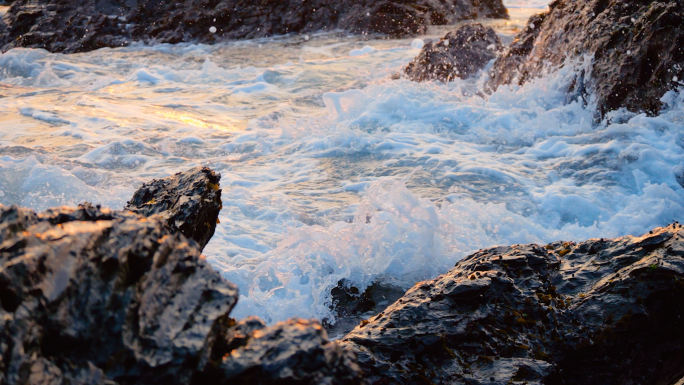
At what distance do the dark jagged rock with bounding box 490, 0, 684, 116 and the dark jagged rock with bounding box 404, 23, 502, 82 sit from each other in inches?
63.2

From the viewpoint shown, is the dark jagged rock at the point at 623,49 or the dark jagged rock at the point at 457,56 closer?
the dark jagged rock at the point at 623,49

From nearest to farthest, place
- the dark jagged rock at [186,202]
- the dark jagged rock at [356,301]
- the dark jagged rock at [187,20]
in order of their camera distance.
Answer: the dark jagged rock at [186,202] → the dark jagged rock at [356,301] → the dark jagged rock at [187,20]

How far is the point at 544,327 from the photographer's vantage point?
2465mm

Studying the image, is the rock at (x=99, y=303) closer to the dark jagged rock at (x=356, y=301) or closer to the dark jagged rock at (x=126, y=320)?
the dark jagged rock at (x=126, y=320)

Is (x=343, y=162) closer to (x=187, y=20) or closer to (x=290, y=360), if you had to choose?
(x=290, y=360)

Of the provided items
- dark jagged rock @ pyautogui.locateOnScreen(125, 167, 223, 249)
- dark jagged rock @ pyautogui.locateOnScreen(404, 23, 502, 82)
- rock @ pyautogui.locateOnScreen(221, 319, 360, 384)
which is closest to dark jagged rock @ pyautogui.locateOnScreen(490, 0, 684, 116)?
dark jagged rock @ pyautogui.locateOnScreen(404, 23, 502, 82)

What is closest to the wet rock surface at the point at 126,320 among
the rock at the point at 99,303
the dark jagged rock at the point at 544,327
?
the rock at the point at 99,303

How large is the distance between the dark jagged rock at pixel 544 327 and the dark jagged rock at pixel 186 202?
0.91 metres

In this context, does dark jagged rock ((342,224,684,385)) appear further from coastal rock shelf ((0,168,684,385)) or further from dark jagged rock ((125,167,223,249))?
dark jagged rock ((125,167,223,249))

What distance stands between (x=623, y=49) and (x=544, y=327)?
17.2 feet

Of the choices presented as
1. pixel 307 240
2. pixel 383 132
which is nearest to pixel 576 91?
pixel 383 132

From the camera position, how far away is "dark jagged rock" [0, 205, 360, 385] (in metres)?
1.25

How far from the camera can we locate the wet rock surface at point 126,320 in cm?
125

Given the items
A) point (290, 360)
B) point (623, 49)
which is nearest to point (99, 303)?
point (290, 360)
